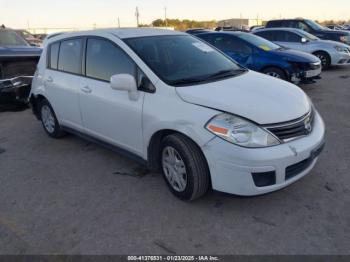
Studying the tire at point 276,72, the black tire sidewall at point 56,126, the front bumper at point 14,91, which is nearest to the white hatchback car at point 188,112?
the black tire sidewall at point 56,126

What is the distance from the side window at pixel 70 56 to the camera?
14.3 ft

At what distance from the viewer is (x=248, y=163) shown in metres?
2.73

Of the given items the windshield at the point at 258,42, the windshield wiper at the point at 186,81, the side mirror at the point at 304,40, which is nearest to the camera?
the windshield wiper at the point at 186,81

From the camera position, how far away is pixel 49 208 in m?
3.37

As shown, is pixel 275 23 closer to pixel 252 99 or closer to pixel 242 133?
pixel 252 99

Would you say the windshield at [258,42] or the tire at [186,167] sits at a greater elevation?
the windshield at [258,42]

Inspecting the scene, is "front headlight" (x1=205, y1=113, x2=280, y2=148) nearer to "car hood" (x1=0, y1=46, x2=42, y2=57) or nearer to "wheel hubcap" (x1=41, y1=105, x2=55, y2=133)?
"wheel hubcap" (x1=41, y1=105, x2=55, y2=133)

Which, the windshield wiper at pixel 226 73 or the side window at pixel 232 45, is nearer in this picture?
the windshield wiper at pixel 226 73

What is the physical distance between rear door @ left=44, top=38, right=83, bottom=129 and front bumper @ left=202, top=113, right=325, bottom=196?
7.46 feet

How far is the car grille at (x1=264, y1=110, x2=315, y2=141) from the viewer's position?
2840mm

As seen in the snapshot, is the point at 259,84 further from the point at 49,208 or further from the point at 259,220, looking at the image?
the point at 49,208

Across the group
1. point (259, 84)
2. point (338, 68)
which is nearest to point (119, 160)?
point (259, 84)

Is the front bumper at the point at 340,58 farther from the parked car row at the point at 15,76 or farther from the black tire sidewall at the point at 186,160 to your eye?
the black tire sidewall at the point at 186,160

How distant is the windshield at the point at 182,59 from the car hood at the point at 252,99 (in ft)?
0.80
